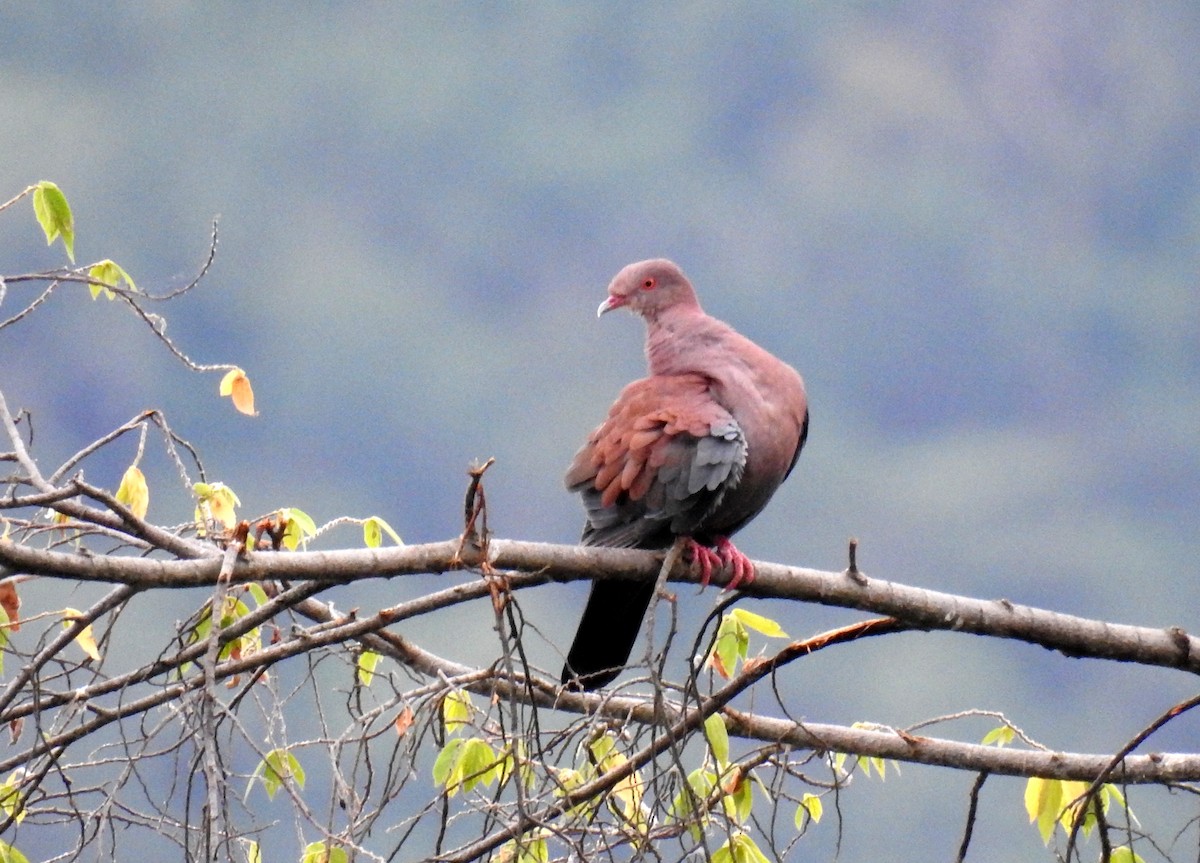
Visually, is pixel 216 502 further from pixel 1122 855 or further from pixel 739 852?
pixel 1122 855

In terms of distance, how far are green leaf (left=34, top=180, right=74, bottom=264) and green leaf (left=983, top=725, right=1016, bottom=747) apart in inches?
93.4

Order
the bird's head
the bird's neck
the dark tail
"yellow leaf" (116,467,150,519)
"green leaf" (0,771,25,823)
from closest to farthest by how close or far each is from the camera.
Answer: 1. "green leaf" (0,771,25,823)
2. "yellow leaf" (116,467,150,519)
3. the dark tail
4. the bird's neck
5. the bird's head

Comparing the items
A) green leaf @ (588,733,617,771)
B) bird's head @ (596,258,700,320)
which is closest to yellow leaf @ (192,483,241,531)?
green leaf @ (588,733,617,771)

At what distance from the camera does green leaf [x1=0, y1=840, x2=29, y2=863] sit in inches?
103

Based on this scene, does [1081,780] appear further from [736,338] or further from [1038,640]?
[736,338]

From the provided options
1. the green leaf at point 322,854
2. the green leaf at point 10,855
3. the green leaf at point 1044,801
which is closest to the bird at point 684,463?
the green leaf at point 322,854

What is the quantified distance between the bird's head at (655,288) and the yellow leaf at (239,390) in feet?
4.20

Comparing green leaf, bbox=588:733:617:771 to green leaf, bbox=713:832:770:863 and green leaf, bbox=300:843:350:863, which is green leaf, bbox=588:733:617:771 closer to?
green leaf, bbox=713:832:770:863

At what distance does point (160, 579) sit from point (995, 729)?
6.41 ft

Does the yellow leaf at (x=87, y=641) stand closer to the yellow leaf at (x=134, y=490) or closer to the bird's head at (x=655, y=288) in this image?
the yellow leaf at (x=134, y=490)

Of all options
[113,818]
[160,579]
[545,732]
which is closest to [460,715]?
[545,732]

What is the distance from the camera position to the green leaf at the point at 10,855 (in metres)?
2.60

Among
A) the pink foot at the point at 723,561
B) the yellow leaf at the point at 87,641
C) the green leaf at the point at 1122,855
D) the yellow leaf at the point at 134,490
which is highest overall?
the yellow leaf at the point at 134,490

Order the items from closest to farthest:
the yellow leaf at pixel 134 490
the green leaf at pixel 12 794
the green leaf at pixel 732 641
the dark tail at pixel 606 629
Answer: the green leaf at pixel 12 794 < the yellow leaf at pixel 134 490 < the green leaf at pixel 732 641 < the dark tail at pixel 606 629
